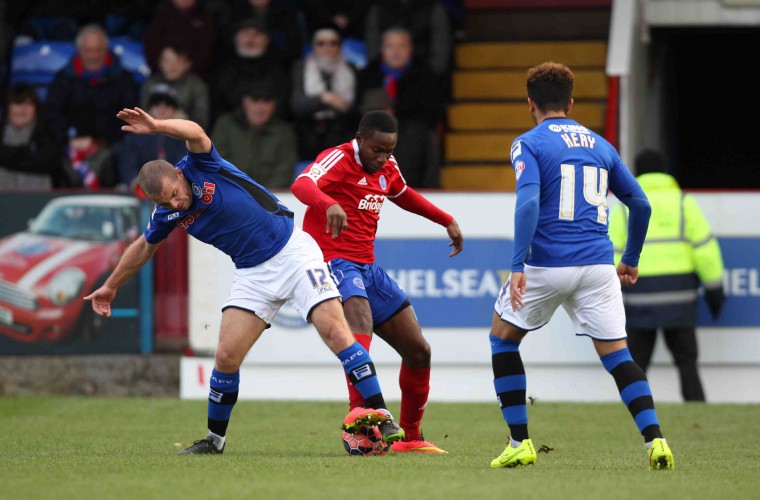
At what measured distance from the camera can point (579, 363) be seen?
13.2m

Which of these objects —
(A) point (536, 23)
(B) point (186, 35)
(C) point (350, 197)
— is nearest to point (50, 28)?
(B) point (186, 35)

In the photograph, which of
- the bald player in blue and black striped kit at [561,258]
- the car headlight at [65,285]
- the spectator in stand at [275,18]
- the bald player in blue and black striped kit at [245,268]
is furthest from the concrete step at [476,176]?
the bald player in blue and black striped kit at [561,258]

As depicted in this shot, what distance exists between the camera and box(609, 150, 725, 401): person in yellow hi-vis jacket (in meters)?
12.8

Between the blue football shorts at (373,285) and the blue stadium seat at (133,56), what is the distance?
878 cm

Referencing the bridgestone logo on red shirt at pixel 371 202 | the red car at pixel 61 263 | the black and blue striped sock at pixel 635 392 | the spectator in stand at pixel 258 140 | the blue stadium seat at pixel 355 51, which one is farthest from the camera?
the blue stadium seat at pixel 355 51

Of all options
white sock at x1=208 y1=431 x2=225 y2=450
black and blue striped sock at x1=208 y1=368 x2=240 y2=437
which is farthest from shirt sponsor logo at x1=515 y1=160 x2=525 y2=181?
white sock at x1=208 y1=431 x2=225 y2=450

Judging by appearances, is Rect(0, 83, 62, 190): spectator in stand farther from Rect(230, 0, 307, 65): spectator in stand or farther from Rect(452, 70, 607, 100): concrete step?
Rect(452, 70, 607, 100): concrete step

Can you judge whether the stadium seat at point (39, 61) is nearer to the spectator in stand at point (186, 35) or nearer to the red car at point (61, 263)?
the spectator in stand at point (186, 35)

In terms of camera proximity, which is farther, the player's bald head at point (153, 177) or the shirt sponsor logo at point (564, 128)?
the player's bald head at point (153, 177)

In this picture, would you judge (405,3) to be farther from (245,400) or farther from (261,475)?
(261,475)

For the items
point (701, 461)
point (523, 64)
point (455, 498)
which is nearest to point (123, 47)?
point (523, 64)

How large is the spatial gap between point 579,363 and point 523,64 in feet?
18.8

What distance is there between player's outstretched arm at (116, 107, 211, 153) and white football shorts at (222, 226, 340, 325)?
0.89m

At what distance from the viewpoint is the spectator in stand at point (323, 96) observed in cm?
Answer: 1591
